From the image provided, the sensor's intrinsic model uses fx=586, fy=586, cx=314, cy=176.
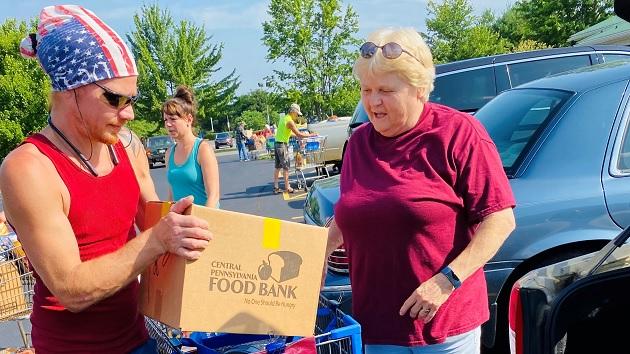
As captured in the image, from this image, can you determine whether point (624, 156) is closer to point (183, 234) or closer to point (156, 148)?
point (183, 234)

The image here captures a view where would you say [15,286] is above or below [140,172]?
below

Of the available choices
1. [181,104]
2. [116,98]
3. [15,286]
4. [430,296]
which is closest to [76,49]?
[116,98]

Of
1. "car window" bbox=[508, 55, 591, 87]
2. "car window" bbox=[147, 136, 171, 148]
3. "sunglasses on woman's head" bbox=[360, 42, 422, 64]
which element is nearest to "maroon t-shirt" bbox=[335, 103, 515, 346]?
"sunglasses on woman's head" bbox=[360, 42, 422, 64]

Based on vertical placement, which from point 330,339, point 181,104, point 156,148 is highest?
point 181,104

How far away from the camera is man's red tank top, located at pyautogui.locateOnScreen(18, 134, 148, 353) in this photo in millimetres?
1781

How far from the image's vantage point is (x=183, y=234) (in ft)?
5.71

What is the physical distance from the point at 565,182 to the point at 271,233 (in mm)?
2108

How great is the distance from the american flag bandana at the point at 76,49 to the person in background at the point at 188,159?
98.4 inches

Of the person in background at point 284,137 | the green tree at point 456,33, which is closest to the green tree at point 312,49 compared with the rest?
the green tree at point 456,33

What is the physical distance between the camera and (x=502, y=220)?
209cm

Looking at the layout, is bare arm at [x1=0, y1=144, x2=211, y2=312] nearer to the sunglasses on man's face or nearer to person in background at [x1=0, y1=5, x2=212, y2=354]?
person in background at [x1=0, y1=5, x2=212, y2=354]

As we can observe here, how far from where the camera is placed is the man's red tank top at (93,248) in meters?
1.78

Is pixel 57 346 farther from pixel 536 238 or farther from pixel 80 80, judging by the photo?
pixel 536 238

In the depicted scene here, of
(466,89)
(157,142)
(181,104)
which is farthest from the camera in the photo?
(157,142)
